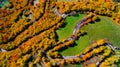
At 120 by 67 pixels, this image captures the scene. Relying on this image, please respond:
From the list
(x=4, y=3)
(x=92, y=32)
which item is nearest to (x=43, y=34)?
(x=92, y=32)

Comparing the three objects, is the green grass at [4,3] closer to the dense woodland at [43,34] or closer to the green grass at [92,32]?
the dense woodland at [43,34]

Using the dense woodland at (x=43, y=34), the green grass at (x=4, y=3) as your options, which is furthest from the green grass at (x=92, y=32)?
the green grass at (x=4, y=3)

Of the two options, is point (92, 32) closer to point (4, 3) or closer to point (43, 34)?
point (43, 34)

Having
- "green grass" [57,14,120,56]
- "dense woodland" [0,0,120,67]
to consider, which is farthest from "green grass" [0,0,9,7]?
"green grass" [57,14,120,56]

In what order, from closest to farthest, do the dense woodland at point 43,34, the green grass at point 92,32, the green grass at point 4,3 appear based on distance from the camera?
the dense woodland at point 43,34
the green grass at point 92,32
the green grass at point 4,3

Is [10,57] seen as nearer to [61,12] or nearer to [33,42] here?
[33,42]
